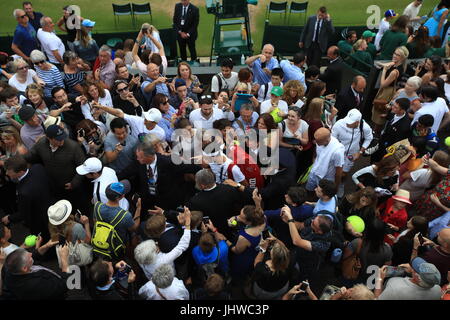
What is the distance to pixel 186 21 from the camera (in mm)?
8211

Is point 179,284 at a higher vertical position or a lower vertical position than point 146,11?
lower

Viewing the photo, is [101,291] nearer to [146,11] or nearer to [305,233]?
[305,233]

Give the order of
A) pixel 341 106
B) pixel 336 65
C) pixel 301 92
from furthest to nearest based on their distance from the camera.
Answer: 1. pixel 336 65
2. pixel 341 106
3. pixel 301 92

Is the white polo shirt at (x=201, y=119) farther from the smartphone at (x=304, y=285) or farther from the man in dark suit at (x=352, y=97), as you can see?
the smartphone at (x=304, y=285)

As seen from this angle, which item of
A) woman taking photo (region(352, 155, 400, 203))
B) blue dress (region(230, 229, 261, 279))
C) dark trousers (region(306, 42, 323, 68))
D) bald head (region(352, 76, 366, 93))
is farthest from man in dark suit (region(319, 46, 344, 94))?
blue dress (region(230, 229, 261, 279))

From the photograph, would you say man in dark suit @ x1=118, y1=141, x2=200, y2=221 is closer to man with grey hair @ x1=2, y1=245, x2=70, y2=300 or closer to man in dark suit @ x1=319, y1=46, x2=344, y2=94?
man with grey hair @ x1=2, y1=245, x2=70, y2=300

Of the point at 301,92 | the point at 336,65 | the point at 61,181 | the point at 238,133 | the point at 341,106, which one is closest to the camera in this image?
the point at 61,181

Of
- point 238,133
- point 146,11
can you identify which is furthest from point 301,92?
point 146,11

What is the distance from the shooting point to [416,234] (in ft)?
11.6

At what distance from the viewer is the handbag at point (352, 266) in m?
3.52

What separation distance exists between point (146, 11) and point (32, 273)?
978 centimetres

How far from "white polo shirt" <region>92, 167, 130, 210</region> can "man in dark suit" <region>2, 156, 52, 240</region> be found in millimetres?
556

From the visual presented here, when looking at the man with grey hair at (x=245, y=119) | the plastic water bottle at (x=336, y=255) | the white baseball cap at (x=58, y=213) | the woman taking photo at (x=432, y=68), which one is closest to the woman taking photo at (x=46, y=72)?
the white baseball cap at (x=58, y=213)

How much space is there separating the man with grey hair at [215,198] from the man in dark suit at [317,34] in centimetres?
553
